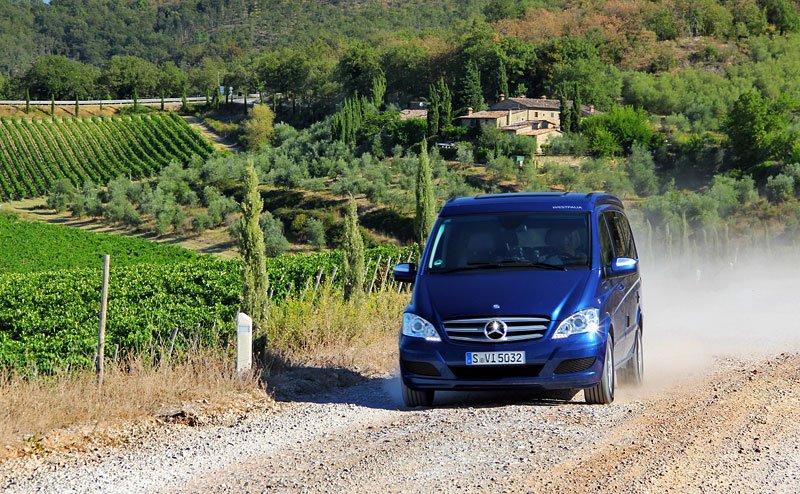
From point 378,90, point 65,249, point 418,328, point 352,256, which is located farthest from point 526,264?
point 378,90

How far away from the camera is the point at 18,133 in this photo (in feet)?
370

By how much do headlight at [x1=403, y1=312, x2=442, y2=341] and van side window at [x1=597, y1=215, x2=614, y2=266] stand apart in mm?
1861

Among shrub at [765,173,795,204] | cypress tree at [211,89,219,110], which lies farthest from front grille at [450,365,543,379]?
cypress tree at [211,89,219,110]

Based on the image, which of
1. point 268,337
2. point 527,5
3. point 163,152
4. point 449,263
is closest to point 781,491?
point 449,263

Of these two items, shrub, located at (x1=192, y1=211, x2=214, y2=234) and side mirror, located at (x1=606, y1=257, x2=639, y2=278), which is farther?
shrub, located at (x1=192, y1=211, x2=214, y2=234)

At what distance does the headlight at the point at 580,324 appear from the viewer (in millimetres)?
9078

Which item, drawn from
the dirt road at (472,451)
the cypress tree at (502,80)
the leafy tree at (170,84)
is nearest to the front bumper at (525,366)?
the dirt road at (472,451)

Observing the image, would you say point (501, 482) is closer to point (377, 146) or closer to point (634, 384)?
point (634, 384)

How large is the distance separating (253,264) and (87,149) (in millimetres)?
105162

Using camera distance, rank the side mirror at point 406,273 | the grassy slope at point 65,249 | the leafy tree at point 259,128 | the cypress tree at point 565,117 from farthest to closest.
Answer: the leafy tree at point 259,128 → the cypress tree at point 565,117 → the grassy slope at point 65,249 → the side mirror at point 406,273

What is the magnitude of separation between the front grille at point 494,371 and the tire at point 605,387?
23.8 inches

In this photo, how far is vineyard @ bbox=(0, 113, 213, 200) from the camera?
9960 cm

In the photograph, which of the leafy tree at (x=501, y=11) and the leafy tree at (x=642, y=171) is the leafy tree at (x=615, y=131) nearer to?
the leafy tree at (x=642, y=171)

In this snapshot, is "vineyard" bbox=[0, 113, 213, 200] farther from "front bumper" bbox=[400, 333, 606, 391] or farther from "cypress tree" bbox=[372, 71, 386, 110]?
"front bumper" bbox=[400, 333, 606, 391]
